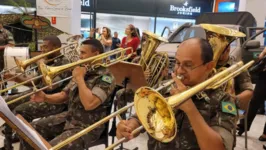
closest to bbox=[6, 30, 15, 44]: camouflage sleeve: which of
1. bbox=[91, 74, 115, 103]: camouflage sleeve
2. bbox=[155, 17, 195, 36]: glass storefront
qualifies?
bbox=[91, 74, 115, 103]: camouflage sleeve

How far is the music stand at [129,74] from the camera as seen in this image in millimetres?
2676

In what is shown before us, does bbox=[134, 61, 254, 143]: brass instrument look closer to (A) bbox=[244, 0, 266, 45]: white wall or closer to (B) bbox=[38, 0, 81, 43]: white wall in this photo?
(B) bbox=[38, 0, 81, 43]: white wall

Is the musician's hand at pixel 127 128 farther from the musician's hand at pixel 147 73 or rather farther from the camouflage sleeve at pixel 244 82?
the musician's hand at pixel 147 73

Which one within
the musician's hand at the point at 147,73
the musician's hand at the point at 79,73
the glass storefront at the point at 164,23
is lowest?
the musician's hand at the point at 147,73

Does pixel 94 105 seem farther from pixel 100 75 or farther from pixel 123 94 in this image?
pixel 123 94

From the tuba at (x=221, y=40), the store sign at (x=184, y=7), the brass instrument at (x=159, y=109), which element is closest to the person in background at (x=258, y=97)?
the tuba at (x=221, y=40)

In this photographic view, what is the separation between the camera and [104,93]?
2.17 metres

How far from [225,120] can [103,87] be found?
3.71 ft

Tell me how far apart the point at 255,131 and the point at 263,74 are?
110 cm

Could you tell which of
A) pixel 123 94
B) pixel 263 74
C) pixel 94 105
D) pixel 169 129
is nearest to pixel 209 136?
pixel 169 129

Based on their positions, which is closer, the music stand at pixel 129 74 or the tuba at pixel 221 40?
the tuba at pixel 221 40

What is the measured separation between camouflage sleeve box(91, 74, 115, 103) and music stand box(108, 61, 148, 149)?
0.45 m

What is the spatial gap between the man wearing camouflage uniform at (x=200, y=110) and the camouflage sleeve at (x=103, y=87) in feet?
2.18

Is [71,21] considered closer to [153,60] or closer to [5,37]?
[5,37]
